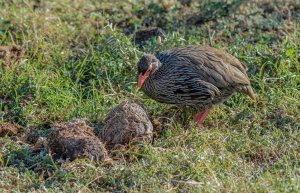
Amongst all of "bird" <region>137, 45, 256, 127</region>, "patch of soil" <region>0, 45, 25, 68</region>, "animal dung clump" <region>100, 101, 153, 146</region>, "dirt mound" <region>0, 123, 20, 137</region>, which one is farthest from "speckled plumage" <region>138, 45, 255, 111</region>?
"patch of soil" <region>0, 45, 25, 68</region>

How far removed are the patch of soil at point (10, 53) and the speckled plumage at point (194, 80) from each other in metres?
1.62

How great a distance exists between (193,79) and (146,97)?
2.48 ft

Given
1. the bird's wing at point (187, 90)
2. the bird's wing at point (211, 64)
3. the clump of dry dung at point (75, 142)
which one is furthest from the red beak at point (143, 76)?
the clump of dry dung at point (75, 142)

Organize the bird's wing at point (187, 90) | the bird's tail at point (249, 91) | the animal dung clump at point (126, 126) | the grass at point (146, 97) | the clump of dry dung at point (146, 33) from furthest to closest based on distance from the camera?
the clump of dry dung at point (146, 33) < the bird's tail at point (249, 91) < the bird's wing at point (187, 90) < the animal dung clump at point (126, 126) < the grass at point (146, 97)

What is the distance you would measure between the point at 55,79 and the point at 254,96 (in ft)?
6.93

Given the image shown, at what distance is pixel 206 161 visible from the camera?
21.7 ft

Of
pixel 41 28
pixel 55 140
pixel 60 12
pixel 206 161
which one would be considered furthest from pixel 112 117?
pixel 60 12

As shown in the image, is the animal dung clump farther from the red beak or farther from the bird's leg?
the bird's leg

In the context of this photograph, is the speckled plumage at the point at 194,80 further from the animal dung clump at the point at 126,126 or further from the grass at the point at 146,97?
the animal dung clump at the point at 126,126

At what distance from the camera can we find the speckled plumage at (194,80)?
7.61 metres

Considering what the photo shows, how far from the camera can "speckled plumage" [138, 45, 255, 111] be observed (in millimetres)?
7609

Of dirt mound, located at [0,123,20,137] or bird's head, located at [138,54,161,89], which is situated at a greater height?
bird's head, located at [138,54,161,89]

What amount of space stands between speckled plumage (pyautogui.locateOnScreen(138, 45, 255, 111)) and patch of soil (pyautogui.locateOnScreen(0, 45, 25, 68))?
162cm

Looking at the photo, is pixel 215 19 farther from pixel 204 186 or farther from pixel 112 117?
pixel 204 186
